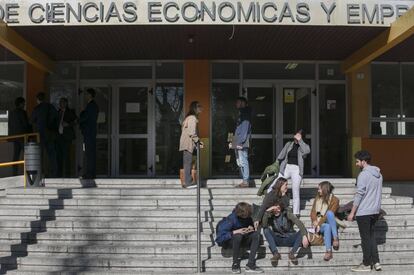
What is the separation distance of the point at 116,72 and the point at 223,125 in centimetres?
306

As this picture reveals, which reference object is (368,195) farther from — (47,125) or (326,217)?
(47,125)

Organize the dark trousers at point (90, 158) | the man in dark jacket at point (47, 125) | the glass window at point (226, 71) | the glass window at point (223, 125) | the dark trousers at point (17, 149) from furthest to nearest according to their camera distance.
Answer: the glass window at point (226, 71) < the glass window at point (223, 125) < the dark trousers at point (17, 149) < the man in dark jacket at point (47, 125) < the dark trousers at point (90, 158)

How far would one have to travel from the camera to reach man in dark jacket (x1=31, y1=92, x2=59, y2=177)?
1198 cm

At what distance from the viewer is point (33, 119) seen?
12078mm

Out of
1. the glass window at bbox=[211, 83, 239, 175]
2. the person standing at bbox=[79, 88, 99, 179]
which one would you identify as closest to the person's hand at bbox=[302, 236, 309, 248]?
the person standing at bbox=[79, 88, 99, 179]

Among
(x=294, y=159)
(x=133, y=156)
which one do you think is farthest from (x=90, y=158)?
(x=294, y=159)

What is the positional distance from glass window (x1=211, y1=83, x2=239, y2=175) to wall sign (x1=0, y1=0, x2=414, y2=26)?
3.65m

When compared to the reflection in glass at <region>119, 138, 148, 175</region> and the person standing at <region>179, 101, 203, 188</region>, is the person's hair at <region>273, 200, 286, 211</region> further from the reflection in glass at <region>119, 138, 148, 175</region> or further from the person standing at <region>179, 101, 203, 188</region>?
the reflection in glass at <region>119, 138, 148, 175</region>

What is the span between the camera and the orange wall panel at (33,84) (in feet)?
44.9

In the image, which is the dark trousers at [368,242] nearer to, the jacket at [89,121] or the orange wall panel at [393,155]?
the orange wall panel at [393,155]

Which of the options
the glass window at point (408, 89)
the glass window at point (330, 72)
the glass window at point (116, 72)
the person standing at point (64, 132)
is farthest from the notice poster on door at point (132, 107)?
the glass window at point (408, 89)

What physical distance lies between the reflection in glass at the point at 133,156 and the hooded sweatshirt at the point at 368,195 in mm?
6991

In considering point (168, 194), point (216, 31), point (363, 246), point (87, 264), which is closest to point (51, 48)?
point (216, 31)

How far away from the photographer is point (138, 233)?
8672 millimetres
